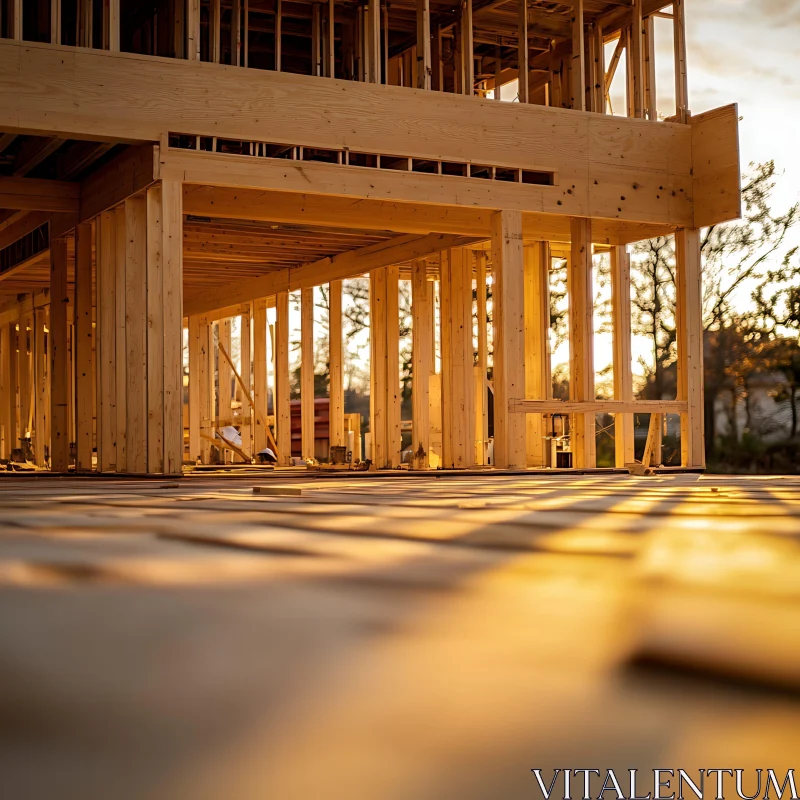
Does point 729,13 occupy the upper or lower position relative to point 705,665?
upper

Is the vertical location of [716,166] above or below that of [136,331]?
above

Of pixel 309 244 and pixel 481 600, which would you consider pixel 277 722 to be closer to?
pixel 481 600

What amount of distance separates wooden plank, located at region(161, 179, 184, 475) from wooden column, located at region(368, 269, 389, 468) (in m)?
5.27

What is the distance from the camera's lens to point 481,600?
1.32m

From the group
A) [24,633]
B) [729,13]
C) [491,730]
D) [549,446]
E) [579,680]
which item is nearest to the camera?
[491,730]

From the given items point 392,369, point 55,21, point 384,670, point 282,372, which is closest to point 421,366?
point 392,369

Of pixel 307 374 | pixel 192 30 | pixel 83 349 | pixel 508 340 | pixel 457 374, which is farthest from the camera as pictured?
pixel 307 374

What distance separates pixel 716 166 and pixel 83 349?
690 centimetres

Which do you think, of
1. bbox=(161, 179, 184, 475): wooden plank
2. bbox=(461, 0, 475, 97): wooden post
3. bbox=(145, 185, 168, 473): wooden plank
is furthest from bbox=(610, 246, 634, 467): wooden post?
bbox=(145, 185, 168, 473): wooden plank

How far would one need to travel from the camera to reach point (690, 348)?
450 inches

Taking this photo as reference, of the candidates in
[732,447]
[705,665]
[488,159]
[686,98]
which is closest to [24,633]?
[705,665]

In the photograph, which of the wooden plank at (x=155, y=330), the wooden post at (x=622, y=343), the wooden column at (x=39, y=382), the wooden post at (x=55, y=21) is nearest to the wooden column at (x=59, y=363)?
the wooden plank at (x=155, y=330)

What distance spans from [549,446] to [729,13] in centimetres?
1397

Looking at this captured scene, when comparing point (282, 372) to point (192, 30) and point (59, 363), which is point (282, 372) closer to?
point (59, 363)
